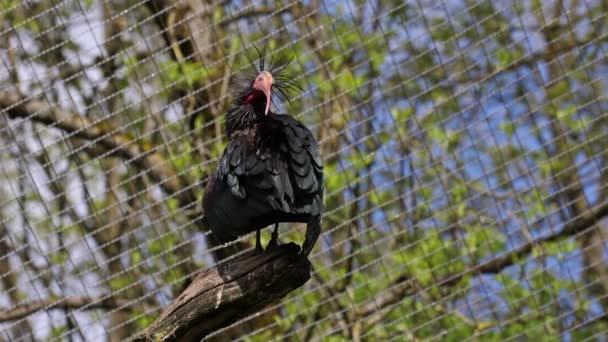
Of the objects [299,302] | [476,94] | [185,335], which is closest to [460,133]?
[476,94]

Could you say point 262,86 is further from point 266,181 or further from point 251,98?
point 266,181

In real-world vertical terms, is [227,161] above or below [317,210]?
above

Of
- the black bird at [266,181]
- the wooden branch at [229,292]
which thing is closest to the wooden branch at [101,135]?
the black bird at [266,181]

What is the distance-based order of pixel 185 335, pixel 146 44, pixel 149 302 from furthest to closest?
pixel 149 302 → pixel 146 44 → pixel 185 335

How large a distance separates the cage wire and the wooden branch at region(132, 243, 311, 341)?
2.05 m

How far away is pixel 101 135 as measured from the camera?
18.1 feet

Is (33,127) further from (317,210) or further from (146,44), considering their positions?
(317,210)

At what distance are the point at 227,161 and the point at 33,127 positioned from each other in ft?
9.30

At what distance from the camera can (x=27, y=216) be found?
5.27m

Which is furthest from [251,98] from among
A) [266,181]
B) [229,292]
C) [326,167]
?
[326,167]

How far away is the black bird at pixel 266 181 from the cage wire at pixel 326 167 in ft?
6.02

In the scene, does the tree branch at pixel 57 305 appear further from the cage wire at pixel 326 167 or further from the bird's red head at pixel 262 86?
the bird's red head at pixel 262 86

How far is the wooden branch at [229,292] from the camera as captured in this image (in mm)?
2965

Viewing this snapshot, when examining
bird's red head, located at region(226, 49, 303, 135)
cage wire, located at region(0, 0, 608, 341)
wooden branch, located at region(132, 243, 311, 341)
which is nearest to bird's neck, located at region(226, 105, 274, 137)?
bird's red head, located at region(226, 49, 303, 135)
